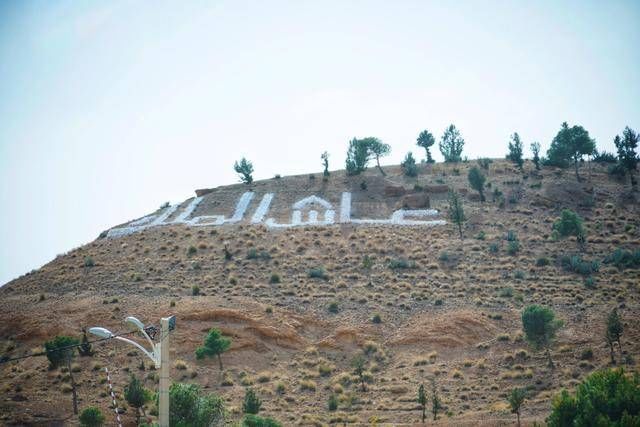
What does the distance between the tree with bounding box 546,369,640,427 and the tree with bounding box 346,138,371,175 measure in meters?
52.4

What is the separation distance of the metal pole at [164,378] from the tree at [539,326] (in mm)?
25256

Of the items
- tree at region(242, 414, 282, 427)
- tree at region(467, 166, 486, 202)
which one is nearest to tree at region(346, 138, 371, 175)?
tree at region(467, 166, 486, 202)

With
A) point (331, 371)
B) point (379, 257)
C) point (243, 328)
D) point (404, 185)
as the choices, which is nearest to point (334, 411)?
point (331, 371)

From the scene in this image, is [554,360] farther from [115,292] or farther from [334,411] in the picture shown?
[115,292]

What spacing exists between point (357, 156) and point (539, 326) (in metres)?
41.5

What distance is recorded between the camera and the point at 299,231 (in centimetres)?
5784

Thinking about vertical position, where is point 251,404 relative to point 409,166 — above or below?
below

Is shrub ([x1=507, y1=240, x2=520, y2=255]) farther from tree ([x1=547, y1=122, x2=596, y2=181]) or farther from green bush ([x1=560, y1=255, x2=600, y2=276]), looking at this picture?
tree ([x1=547, y1=122, x2=596, y2=181])

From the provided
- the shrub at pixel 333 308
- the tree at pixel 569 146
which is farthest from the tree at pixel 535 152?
the shrub at pixel 333 308

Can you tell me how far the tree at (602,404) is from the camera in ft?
67.5

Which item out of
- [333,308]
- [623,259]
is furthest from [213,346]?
[623,259]

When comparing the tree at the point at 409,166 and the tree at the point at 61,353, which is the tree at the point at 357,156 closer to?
the tree at the point at 409,166

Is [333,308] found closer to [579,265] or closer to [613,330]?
[613,330]

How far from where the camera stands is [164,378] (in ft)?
53.7
